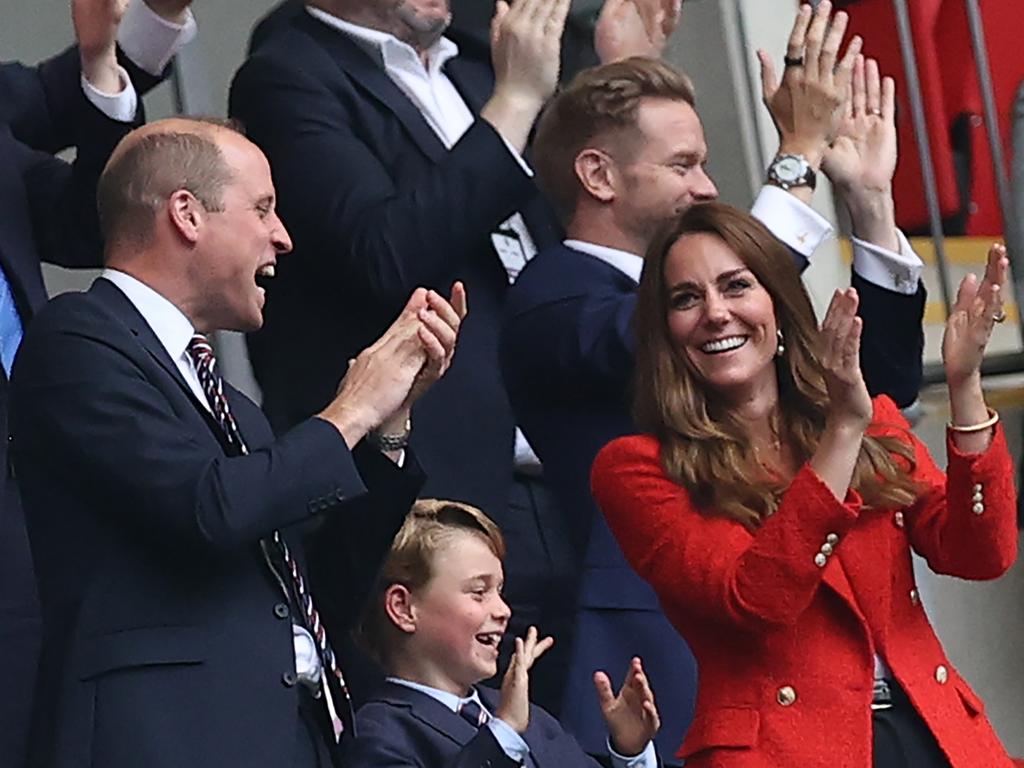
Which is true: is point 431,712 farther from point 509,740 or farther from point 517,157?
point 517,157

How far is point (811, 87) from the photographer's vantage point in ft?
11.9

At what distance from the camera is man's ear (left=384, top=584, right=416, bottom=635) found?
3441 mm

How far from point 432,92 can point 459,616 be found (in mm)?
915

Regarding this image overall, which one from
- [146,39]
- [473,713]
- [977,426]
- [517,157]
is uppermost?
[146,39]

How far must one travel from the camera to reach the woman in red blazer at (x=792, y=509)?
2891 millimetres

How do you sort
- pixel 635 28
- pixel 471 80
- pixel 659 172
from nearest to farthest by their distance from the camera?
1. pixel 659 172
2. pixel 471 80
3. pixel 635 28

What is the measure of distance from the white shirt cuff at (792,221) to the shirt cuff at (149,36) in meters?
0.85

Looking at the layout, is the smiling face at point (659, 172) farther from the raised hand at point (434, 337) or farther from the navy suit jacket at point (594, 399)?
the raised hand at point (434, 337)

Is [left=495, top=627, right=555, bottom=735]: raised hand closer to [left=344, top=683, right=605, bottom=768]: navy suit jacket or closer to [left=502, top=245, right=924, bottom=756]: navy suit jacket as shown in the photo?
[left=344, top=683, right=605, bottom=768]: navy suit jacket

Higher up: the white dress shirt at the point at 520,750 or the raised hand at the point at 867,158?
the raised hand at the point at 867,158

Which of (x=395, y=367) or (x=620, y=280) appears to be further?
(x=620, y=280)

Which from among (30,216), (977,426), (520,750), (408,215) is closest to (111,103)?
(30,216)

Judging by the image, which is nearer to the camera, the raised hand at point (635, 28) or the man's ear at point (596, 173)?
the man's ear at point (596, 173)

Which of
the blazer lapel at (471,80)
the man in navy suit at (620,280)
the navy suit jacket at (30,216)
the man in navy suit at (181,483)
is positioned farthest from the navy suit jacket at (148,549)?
the blazer lapel at (471,80)
